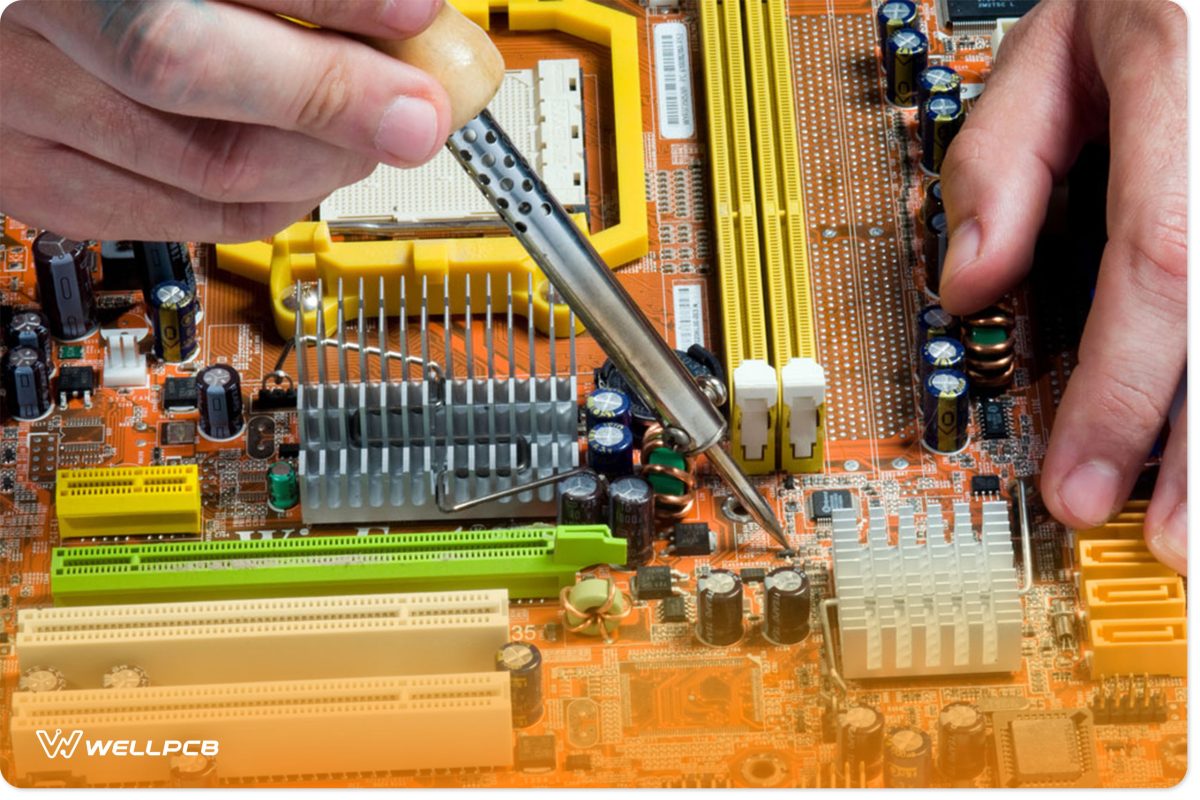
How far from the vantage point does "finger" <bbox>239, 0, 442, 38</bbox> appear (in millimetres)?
7742

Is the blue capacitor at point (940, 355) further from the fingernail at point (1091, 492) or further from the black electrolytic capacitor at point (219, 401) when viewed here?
the black electrolytic capacitor at point (219, 401)

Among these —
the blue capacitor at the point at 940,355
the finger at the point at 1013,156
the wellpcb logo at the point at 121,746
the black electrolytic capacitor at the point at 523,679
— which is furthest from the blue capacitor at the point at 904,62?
the wellpcb logo at the point at 121,746

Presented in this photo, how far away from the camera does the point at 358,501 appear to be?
1049cm

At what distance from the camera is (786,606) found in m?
9.95

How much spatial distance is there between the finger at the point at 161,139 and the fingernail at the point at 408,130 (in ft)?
1.38

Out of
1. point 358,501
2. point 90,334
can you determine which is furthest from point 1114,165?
point 90,334

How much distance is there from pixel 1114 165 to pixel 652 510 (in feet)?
7.90

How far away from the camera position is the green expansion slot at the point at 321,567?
398 inches

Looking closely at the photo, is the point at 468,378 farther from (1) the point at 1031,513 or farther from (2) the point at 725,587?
(1) the point at 1031,513

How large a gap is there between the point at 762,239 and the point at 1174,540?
2308 millimetres

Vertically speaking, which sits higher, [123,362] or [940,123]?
[940,123]

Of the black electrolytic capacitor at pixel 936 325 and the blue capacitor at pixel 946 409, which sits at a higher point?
the black electrolytic capacitor at pixel 936 325

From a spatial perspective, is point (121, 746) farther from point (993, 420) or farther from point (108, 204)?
point (993, 420)

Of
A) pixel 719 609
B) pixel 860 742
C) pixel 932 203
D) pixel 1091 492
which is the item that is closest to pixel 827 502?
pixel 719 609
